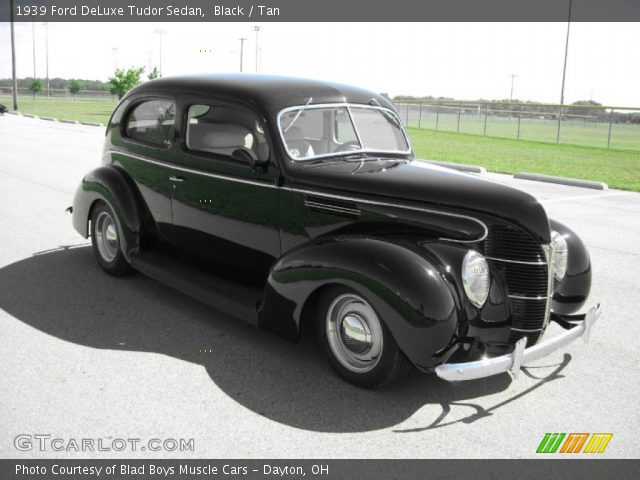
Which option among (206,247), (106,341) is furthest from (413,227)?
(106,341)

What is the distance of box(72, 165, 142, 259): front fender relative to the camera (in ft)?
19.2

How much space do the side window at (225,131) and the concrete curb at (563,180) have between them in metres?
10.8

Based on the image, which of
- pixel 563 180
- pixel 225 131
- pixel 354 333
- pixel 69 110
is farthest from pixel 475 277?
pixel 69 110

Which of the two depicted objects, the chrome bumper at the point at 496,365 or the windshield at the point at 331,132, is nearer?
the chrome bumper at the point at 496,365

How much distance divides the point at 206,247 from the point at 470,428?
2601 millimetres

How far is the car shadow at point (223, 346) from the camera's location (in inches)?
153

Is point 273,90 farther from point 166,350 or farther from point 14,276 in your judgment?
point 14,276

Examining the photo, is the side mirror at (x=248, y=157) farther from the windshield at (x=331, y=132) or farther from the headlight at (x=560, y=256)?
the headlight at (x=560, y=256)

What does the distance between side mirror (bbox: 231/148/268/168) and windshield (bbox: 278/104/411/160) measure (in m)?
0.24

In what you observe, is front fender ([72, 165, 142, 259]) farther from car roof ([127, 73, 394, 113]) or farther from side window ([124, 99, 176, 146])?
car roof ([127, 73, 394, 113])

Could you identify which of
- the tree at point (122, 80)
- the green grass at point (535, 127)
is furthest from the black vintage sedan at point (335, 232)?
the tree at point (122, 80)

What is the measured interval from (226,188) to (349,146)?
0.98 m

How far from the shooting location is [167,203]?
569cm

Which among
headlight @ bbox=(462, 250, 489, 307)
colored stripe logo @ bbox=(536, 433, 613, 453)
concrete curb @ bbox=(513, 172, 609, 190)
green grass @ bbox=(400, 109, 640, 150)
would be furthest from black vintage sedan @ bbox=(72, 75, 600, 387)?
green grass @ bbox=(400, 109, 640, 150)
